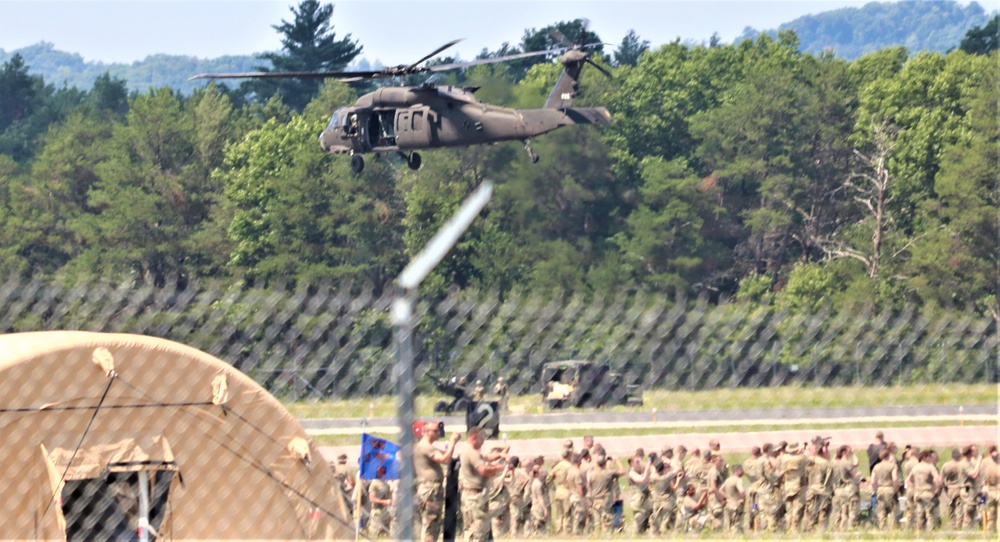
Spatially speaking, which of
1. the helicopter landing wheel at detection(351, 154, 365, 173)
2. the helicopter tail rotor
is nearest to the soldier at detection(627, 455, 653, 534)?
the helicopter tail rotor

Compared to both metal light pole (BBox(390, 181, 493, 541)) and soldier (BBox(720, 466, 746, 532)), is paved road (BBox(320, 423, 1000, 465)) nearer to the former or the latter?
soldier (BBox(720, 466, 746, 532))

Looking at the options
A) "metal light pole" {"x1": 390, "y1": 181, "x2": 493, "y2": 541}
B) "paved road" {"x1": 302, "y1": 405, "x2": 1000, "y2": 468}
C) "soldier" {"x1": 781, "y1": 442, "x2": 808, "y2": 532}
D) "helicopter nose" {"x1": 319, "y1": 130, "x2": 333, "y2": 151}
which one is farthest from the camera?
"helicopter nose" {"x1": 319, "y1": 130, "x2": 333, "y2": 151}

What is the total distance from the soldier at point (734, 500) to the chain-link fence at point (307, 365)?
13.6 feet

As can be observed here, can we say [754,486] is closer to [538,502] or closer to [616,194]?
[538,502]

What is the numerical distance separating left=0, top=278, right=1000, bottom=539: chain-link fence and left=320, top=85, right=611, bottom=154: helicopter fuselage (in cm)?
2315

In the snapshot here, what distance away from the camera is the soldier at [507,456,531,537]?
42.0 ft

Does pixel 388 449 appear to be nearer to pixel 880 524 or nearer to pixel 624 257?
pixel 880 524

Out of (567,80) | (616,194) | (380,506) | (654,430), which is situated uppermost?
(567,80)

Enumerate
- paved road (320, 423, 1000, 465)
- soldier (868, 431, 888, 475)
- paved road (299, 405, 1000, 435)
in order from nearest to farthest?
paved road (299, 405, 1000, 435)
soldier (868, 431, 888, 475)
paved road (320, 423, 1000, 465)

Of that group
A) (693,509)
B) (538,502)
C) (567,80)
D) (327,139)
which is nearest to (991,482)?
(693,509)

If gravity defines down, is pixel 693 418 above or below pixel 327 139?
below

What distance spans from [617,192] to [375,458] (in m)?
37.5

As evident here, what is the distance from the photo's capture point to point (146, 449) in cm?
779

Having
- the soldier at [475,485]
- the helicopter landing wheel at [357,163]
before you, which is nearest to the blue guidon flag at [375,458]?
the soldier at [475,485]
